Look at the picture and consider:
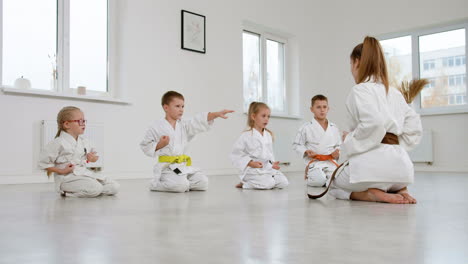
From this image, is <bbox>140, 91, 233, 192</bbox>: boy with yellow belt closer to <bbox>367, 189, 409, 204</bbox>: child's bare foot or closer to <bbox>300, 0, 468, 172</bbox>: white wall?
<bbox>367, 189, 409, 204</bbox>: child's bare foot

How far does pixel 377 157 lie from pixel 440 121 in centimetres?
476

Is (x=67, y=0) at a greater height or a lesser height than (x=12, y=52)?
greater

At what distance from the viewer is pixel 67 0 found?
14.9ft

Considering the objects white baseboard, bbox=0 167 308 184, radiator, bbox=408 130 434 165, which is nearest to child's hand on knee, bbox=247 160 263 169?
white baseboard, bbox=0 167 308 184

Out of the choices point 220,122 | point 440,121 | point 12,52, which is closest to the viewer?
point 12,52

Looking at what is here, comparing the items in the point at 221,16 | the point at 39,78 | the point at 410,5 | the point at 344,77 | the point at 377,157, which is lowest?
the point at 377,157

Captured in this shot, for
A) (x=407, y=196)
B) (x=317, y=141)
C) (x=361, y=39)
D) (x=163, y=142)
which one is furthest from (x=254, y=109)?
(x=361, y=39)

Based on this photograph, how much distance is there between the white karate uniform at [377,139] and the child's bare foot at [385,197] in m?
0.03

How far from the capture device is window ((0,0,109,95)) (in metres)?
4.21

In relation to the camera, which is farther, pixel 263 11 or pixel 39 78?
pixel 263 11

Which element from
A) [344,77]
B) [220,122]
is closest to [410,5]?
[344,77]

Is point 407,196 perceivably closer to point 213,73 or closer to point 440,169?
point 213,73

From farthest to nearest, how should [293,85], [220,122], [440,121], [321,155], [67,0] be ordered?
[293,85] < [440,121] < [220,122] < [67,0] < [321,155]

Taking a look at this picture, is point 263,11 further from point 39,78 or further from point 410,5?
point 39,78
